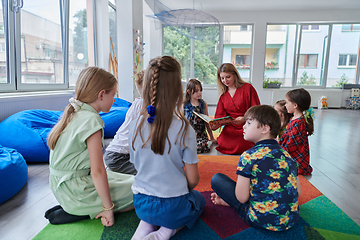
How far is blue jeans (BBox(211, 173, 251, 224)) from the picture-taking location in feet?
4.30

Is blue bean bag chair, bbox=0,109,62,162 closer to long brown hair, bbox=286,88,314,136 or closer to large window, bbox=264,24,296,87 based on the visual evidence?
long brown hair, bbox=286,88,314,136

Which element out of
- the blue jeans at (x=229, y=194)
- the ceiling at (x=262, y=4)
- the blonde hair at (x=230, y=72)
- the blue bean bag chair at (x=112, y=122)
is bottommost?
the blue jeans at (x=229, y=194)

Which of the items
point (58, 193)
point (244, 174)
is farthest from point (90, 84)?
point (244, 174)

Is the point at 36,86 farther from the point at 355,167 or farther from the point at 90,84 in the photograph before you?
the point at 355,167

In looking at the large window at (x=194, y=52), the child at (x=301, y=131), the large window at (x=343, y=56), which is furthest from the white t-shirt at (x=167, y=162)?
the large window at (x=343, y=56)

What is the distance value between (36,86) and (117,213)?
2.79 m

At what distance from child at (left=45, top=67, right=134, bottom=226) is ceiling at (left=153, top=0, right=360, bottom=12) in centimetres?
597

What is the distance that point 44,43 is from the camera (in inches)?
141

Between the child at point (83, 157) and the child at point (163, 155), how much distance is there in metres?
0.19

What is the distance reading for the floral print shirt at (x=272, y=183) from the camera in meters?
1.13

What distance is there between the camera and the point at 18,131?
90.0 inches

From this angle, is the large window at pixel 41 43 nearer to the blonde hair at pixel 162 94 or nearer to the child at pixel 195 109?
the child at pixel 195 109

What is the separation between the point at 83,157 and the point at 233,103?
1.87 meters

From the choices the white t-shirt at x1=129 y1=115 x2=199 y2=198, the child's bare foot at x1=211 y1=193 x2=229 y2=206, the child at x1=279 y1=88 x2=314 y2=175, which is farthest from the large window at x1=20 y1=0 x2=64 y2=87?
the child at x1=279 y1=88 x2=314 y2=175
